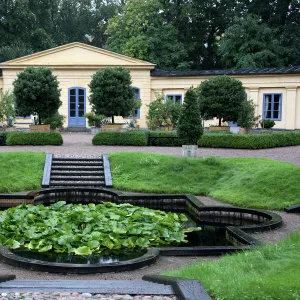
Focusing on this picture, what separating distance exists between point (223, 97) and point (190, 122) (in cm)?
807

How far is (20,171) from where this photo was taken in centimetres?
1556

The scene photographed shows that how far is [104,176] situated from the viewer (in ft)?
51.1

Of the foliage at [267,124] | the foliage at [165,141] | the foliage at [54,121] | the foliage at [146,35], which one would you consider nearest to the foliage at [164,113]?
the foliage at [165,141]

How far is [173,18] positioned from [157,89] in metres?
12.8

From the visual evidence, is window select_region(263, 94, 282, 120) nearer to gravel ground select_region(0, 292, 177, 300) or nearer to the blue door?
the blue door

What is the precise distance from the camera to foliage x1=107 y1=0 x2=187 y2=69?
4062cm

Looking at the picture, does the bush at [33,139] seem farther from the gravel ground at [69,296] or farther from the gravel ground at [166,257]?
the gravel ground at [69,296]

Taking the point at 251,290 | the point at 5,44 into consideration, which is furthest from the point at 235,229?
the point at 5,44

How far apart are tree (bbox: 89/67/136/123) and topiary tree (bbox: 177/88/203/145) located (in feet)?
21.5

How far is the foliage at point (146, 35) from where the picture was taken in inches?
1599

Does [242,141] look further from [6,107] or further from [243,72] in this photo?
[243,72]

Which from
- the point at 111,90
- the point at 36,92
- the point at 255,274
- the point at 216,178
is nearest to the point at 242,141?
the point at 111,90

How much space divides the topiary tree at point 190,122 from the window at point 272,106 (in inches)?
646

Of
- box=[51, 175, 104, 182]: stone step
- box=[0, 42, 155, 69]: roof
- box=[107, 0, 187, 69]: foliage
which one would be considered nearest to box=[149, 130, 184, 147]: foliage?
box=[51, 175, 104, 182]: stone step
